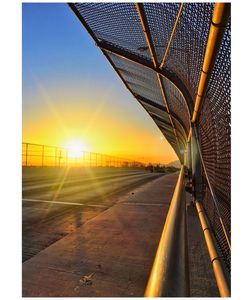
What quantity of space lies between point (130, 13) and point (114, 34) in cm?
108

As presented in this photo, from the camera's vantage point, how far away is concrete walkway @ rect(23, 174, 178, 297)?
92.9 inches

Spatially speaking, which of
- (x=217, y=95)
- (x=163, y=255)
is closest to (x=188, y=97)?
(x=217, y=95)

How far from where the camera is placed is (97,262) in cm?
296

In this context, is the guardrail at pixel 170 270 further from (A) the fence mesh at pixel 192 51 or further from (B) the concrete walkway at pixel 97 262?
(B) the concrete walkway at pixel 97 262

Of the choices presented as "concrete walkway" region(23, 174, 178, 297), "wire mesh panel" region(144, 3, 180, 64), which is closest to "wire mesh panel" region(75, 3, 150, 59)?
"wire mesh panel" region(144, 3, 180, 64)

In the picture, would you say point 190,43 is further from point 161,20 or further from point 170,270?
point 170,270

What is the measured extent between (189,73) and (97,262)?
280 centimetres

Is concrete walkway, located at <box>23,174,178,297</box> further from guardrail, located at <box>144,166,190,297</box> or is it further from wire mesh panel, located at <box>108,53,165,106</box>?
wire mesh panel, located at <box>108,53,165,106</box>

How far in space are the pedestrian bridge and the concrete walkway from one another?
91cm

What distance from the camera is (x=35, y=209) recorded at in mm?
5855

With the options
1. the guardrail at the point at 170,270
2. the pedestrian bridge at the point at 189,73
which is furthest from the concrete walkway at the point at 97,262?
the guardrail at the point at 170,270

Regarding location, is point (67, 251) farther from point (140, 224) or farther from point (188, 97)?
point (188, 97)

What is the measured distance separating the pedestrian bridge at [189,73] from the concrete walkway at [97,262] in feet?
2.97

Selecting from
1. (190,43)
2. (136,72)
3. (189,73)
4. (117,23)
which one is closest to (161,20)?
(190,43)
